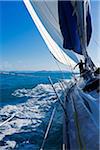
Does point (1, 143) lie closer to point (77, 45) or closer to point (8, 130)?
point (8, 130)

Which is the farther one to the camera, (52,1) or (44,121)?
(52,1)

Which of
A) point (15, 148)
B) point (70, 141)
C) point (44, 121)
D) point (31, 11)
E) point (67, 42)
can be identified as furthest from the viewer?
point (31, 11)

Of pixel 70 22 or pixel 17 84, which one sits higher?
pixel 17 84

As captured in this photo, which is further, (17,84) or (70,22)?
(17,84)

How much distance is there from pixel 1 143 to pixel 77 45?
1112 millimetres

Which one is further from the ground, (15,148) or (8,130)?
(8,130)

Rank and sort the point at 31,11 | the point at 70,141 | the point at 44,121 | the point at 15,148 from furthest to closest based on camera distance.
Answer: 1. the point at 31,11
2. the point at 44,121
3. the point at 15,148
4. the point at 70,141

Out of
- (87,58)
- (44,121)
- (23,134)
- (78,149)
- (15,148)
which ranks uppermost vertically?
(87,58)

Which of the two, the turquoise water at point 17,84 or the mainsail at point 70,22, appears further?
the turquoise water at point 17,84

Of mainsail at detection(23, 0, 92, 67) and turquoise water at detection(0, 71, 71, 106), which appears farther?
turquoise water at detection(0, 71, 71, 106)

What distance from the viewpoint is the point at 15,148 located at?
7.58 feet

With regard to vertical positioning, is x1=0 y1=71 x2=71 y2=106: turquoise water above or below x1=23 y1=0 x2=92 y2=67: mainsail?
above

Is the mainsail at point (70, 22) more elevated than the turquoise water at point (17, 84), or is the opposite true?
the turquoise water at point (17, 84)

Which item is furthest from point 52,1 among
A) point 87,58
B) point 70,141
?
point 70,141
